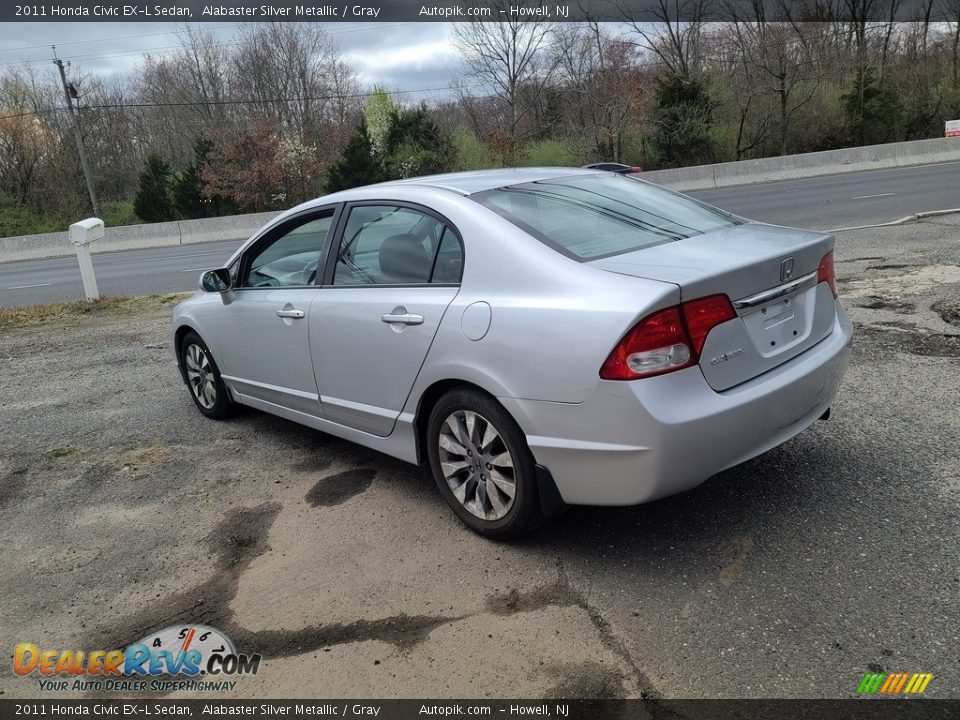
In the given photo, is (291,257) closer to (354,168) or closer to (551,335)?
(551,335)

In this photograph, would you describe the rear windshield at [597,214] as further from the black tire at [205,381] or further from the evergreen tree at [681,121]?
the evergreen tree at [681,121]

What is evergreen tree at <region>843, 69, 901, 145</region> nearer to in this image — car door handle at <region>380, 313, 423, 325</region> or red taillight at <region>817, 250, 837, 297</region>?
red taillight at <region>817, 250, 837, 297</region>

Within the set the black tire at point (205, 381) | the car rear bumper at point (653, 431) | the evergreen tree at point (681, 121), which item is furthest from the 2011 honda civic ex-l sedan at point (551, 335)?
the evergreen tree at point (681, 121)

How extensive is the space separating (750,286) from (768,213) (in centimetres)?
1356

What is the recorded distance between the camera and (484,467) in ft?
11.0

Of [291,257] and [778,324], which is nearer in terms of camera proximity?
[778,324]

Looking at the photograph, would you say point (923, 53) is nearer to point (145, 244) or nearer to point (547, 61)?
point (547, 61)

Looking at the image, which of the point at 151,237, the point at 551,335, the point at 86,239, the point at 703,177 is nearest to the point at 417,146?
the point at 151,237

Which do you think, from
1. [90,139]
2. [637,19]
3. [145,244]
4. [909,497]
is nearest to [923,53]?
[637,19]

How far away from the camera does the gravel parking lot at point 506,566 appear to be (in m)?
2.59

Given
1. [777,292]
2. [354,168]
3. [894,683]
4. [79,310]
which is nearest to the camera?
[894,683]

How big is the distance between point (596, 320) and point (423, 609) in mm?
1342

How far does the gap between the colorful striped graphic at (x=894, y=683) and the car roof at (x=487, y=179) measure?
2.63 meters

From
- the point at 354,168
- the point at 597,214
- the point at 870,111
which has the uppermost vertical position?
the point at 870,111
